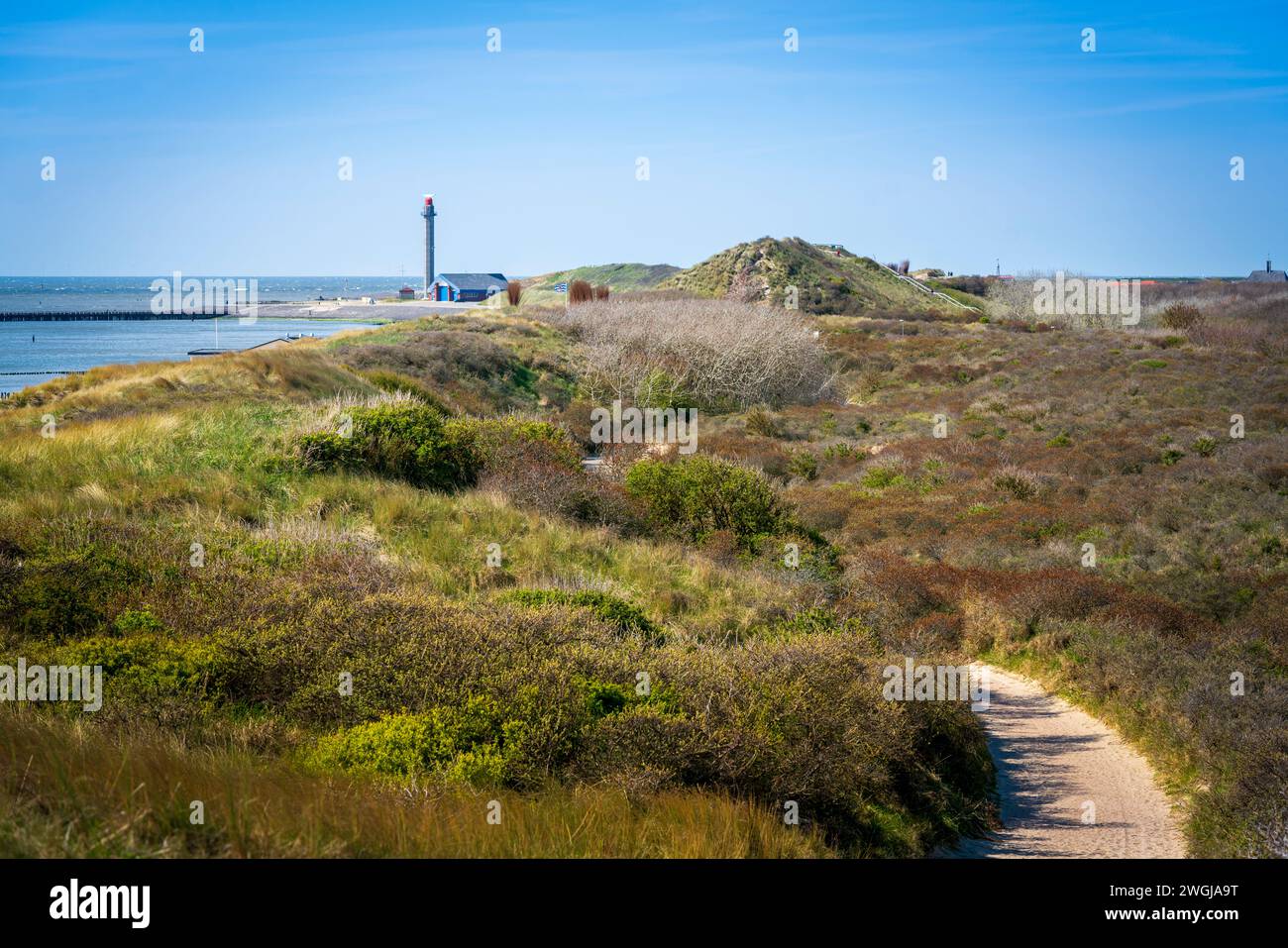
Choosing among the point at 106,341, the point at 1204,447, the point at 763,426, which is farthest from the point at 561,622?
the point at 106,341

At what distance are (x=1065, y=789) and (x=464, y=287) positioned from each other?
341ft

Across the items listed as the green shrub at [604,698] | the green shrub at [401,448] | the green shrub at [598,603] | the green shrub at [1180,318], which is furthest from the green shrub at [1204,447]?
the green shrub at [1180,318]

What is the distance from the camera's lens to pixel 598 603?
30.3 ft

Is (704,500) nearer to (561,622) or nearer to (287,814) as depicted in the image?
(561,622)

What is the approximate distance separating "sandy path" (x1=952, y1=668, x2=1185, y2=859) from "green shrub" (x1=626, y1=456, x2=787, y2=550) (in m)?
4.93

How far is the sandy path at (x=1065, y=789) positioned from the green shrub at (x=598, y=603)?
3383 millimetres

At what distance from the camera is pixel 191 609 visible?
288 inches

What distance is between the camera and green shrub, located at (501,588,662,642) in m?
8.94

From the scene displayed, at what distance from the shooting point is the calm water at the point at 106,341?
4509 cm

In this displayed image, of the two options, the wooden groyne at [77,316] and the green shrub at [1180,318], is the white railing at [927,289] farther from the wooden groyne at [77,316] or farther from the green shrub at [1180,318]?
the wooden groyne at [77,316]

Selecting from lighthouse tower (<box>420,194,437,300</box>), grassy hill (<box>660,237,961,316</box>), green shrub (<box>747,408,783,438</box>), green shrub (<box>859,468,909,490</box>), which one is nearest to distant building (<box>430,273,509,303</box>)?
lighthouse tower (<box>420,194,437,300</box>)

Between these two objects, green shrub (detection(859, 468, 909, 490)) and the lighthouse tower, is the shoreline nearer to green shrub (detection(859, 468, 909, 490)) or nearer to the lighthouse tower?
the lighthouse tower
